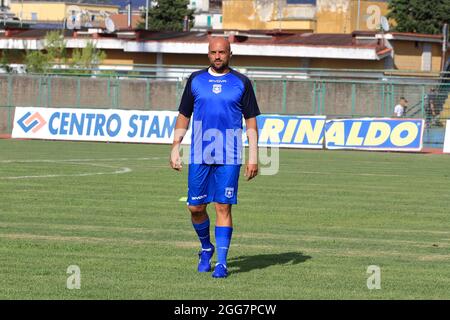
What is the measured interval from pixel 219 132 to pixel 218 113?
0.19 m

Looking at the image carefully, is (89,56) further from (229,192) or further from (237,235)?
(229,192)

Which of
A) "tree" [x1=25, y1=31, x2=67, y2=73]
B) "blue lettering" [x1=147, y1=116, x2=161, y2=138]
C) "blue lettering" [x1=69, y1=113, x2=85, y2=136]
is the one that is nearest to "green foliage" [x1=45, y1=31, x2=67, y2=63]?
"tree" [x1=25, y1=31, x2=67, y2=73]

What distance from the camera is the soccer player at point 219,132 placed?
35.4ft

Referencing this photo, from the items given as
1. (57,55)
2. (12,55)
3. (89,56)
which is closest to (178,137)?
(89,56)

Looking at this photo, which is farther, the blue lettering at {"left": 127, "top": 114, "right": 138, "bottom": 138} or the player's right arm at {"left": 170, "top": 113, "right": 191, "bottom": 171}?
the blue lettering at {"left": 127, "top": 114, "right": 138, "bottom": 138}

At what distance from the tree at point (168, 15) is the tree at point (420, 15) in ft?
75.7

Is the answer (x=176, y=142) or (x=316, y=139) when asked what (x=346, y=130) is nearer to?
(x=316, y=139)

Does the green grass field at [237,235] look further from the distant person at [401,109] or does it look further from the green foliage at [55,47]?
the green foliage at [55,47]

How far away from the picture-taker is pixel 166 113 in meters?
40.9

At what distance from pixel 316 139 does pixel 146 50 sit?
3087 cm

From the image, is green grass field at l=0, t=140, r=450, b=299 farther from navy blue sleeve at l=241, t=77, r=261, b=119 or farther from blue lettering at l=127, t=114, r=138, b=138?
blue lettering at l=127, t=114, r=138, b=138

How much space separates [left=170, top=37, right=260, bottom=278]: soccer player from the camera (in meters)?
10.8

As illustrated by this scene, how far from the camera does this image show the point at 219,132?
35.6ft

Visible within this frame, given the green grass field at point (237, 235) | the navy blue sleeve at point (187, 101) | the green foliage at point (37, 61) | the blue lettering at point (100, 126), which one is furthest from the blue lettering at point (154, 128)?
the navy blue sleeve at point (187, 101)
